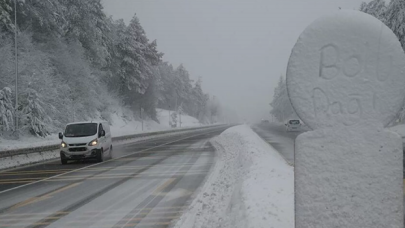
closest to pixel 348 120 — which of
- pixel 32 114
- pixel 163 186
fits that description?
pixel 163 186

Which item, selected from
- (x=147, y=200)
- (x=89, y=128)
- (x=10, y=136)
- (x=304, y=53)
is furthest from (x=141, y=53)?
(x=304, y=53)

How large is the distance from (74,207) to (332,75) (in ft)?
21.8

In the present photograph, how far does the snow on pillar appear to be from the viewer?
2.31 meters

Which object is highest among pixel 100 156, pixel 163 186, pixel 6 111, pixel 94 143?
pixel 6 111

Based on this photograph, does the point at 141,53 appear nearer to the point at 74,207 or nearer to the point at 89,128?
the point at 89,128

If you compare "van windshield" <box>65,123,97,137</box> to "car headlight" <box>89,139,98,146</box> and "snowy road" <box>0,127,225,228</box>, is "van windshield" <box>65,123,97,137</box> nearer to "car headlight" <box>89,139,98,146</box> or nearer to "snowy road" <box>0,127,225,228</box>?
"car headlight" <box>89,139,98,146</box>

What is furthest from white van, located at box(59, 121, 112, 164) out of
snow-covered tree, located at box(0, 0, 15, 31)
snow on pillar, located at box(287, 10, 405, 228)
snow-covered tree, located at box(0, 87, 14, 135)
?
snow-covered tree, located at box(0, 0, 15, 31)

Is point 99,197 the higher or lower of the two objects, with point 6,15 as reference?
lower

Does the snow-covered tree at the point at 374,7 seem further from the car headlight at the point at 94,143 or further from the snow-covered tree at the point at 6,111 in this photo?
the snow-covered tree at the point at 6,111

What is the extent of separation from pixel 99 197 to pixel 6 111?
66.1ft

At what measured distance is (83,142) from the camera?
15984 mm

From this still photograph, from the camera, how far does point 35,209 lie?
7355 millimetres

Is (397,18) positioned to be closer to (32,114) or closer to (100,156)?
(100,156)

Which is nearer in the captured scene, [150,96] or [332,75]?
[332,75]
